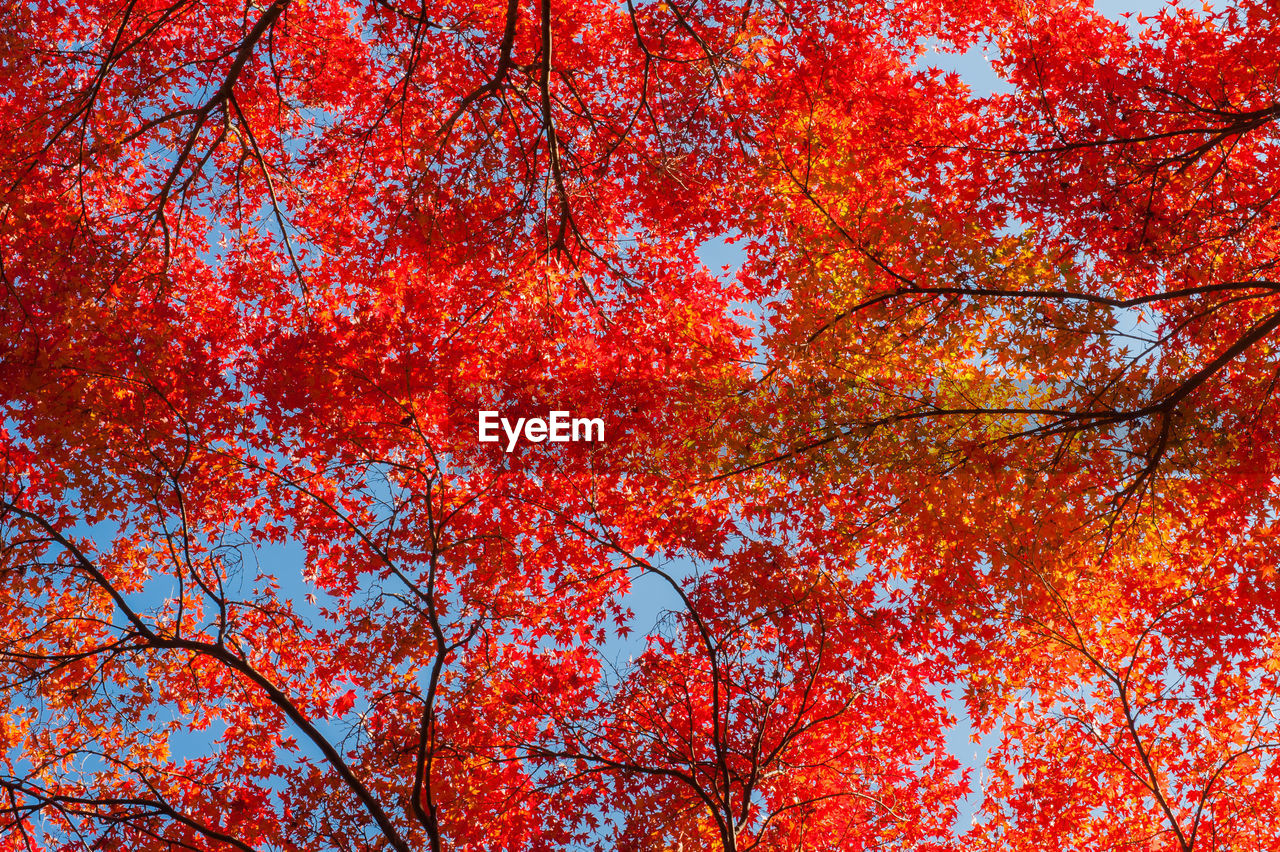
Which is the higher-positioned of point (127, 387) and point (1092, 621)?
point (127, 387)

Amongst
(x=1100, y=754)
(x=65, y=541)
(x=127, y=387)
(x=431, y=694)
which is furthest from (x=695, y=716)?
(x=127, y=387)

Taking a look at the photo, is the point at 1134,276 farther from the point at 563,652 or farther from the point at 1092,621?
the point at 563,652

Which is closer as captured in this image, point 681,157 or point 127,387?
point 681,157

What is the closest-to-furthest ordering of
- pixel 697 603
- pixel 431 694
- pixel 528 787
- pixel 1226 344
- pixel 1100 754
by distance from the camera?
pixel 431 694
pixel 1226 344
pixel 697 603
pixel 528 787
pixel 1100 754

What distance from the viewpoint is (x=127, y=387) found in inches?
414

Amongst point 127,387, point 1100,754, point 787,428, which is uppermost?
point 127,387

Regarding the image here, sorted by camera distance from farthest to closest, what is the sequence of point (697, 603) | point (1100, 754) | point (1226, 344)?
point (1100, 754) < point (697, 603) < point (1226, 344)

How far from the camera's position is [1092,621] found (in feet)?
33.6

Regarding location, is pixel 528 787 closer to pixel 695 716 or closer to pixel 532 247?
pixel 695 716

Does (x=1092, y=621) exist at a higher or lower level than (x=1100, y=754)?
higher

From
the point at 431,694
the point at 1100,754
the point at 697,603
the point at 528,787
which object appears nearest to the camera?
the point at 431,694

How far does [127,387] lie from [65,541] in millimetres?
3671

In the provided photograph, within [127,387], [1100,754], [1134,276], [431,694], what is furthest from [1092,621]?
[127,387]

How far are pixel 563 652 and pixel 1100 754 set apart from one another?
7.74 meters
